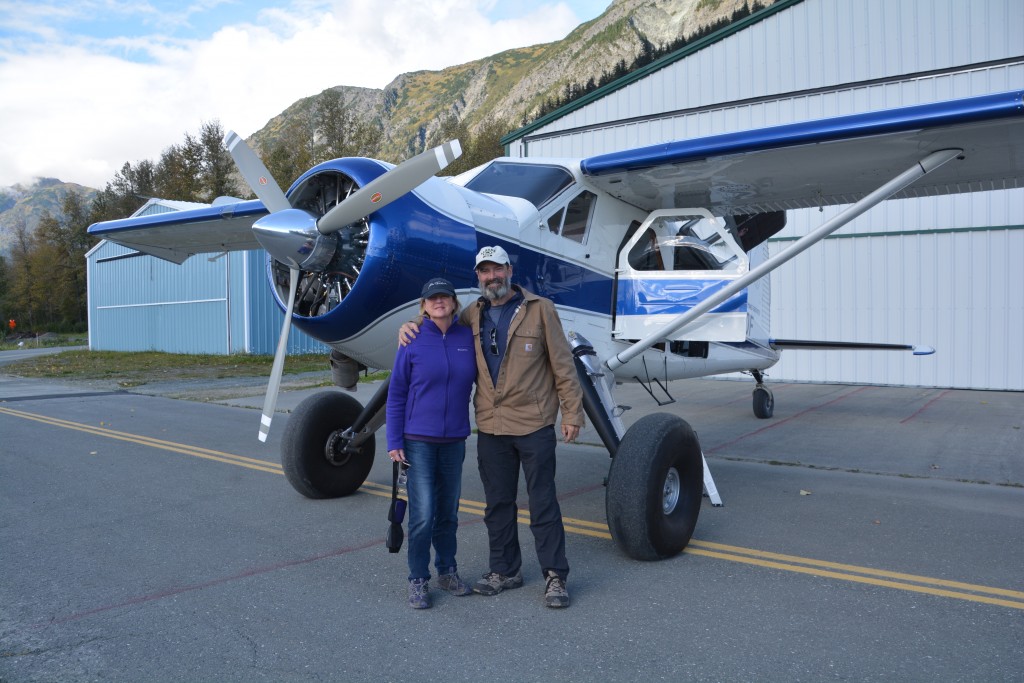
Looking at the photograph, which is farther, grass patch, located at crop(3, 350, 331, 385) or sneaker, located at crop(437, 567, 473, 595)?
grass patch, located at crop(3, 350, 331, 385)

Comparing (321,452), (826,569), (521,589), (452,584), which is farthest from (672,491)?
(321,452)

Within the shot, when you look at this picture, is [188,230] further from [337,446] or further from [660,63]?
[660,63]

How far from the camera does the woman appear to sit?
3.81 meters

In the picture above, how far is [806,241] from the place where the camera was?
558 cm

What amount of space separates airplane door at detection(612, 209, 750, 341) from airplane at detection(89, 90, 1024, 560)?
2 centimetres

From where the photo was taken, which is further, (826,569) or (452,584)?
(826,569)

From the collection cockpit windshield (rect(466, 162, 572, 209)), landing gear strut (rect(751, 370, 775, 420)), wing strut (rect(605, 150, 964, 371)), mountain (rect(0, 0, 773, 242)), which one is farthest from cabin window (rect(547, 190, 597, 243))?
mountain (rect(0, 0, 773, 242))

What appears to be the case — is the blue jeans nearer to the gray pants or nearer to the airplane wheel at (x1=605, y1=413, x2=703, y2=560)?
the gray pants

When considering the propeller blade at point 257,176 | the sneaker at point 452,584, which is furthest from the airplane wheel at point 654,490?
the propeller blade at point 257,176

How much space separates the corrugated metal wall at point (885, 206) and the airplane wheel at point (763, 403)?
502cm

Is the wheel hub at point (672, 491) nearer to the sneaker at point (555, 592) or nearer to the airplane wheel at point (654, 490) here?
the airplane wheel at point (654, 490)

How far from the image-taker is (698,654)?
3.23m

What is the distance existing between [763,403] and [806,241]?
19.4 feet

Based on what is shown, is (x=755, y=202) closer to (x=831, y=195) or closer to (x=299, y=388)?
(x=831, y=195)
